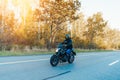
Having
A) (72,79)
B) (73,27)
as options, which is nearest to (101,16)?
(73,27)

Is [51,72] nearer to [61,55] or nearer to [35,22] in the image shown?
[61,55]

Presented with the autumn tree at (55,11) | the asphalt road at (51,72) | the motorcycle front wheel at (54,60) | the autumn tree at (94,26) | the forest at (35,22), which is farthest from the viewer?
the autumn tree at (94,26)

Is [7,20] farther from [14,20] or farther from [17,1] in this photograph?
[17,1]

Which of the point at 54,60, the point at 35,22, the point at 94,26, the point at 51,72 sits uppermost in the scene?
the point at 94,26

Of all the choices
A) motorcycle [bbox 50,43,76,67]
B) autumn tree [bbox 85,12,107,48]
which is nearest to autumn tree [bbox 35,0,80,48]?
motorcycle [bbox 50,43,76,67]

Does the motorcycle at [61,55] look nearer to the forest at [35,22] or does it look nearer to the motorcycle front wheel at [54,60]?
the motorcycle front wheel at [54,60]

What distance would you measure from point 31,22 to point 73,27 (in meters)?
23.9

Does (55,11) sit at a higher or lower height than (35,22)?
higher

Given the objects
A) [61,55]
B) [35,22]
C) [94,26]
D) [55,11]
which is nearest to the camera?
[61,55]

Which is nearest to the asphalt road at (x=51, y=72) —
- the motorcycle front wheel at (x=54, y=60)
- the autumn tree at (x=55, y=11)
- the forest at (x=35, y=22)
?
the motorcycle front wheel at (x=54, y=60)

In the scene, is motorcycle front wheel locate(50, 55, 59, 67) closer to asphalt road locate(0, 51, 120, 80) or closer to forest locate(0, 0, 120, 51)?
asphalt road locate(0, 51, 120, 80)

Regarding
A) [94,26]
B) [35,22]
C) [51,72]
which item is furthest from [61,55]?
[94,26]

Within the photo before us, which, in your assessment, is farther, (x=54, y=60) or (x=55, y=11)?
(x=55, y=11)

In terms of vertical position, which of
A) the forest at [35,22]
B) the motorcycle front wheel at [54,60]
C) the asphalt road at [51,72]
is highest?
the forest at [35,22]
